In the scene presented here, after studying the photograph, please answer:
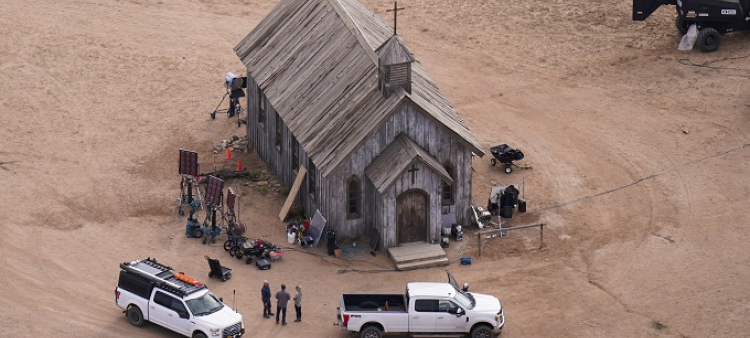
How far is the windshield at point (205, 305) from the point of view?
52281 mm

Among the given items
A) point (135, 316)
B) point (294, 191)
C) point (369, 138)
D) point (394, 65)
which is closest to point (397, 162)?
point (369, 138)

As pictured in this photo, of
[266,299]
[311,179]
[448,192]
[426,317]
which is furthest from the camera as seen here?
[311,179]

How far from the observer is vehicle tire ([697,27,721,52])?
7862cm

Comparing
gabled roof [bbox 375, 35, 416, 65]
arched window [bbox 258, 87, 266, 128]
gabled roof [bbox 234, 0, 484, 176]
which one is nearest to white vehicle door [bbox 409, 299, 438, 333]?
gabled roof [bbox 234, 0, 484, 176]

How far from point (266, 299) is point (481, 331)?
8.07m

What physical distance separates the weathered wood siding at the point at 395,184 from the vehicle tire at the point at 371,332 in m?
7.54

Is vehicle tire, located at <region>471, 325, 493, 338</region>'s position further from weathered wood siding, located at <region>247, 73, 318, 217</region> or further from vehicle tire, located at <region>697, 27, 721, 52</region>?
vehicle tire, located at <region>697, 27, 721, 52</region>

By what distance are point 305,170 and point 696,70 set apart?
25.7 meters

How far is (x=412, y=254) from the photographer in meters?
59.2

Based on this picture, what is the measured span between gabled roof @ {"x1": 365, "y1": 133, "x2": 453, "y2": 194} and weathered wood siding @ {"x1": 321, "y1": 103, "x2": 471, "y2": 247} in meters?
0.27

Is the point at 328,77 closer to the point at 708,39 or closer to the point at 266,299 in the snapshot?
the point at 266,299

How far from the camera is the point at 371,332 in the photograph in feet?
173

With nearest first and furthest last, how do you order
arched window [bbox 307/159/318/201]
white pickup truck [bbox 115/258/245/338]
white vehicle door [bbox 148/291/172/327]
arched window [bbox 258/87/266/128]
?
white pickup truck [bbox 115/258/245/338], white vehicle door [bbox 148/291/172/327], arched window [bbox 307/159/318/201], arched window [bbox 258/87/266/128]

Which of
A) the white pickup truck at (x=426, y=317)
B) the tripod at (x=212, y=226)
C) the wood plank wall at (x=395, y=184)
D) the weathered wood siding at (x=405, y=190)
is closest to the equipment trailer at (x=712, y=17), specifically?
the wood plank wall at (x=395, y=184)
